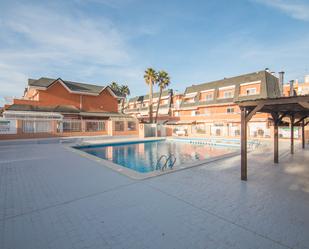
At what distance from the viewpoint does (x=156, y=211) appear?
371 cm

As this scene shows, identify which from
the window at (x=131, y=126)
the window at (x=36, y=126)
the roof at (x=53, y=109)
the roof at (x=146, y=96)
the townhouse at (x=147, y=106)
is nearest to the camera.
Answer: the window at (x=36, y=126)

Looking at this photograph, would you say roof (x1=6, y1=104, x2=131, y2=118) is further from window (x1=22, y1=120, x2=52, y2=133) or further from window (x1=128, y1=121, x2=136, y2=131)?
window (x1=128, y1=121, x2=136, y2=131)

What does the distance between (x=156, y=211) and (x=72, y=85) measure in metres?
27.9

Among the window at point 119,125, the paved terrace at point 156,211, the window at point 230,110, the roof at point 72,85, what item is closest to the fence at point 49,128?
the window at point 119,125

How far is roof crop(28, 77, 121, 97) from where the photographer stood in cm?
2349

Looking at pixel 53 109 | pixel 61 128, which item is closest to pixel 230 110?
pixel 61 128

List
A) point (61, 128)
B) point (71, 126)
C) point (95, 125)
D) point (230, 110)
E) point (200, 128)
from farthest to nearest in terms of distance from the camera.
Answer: point (200, 128)
point (230, 110)
point (95, 125)
point (71, 126)
point (61, 128)

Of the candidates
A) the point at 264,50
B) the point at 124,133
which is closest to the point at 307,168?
the point at 264,50

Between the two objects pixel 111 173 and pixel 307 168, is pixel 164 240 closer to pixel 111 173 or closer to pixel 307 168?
pixel 111 173

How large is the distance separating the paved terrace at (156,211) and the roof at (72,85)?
2155cm

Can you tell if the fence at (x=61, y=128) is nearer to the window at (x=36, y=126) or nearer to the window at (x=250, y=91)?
the window at (x=36, y=126)

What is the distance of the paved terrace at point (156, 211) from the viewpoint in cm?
278

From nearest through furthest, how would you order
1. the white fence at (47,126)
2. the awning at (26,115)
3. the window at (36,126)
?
the white fence at (47,126) < the window at (36,126) < the awning at (26,115)

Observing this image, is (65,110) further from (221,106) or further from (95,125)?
(221,106)
